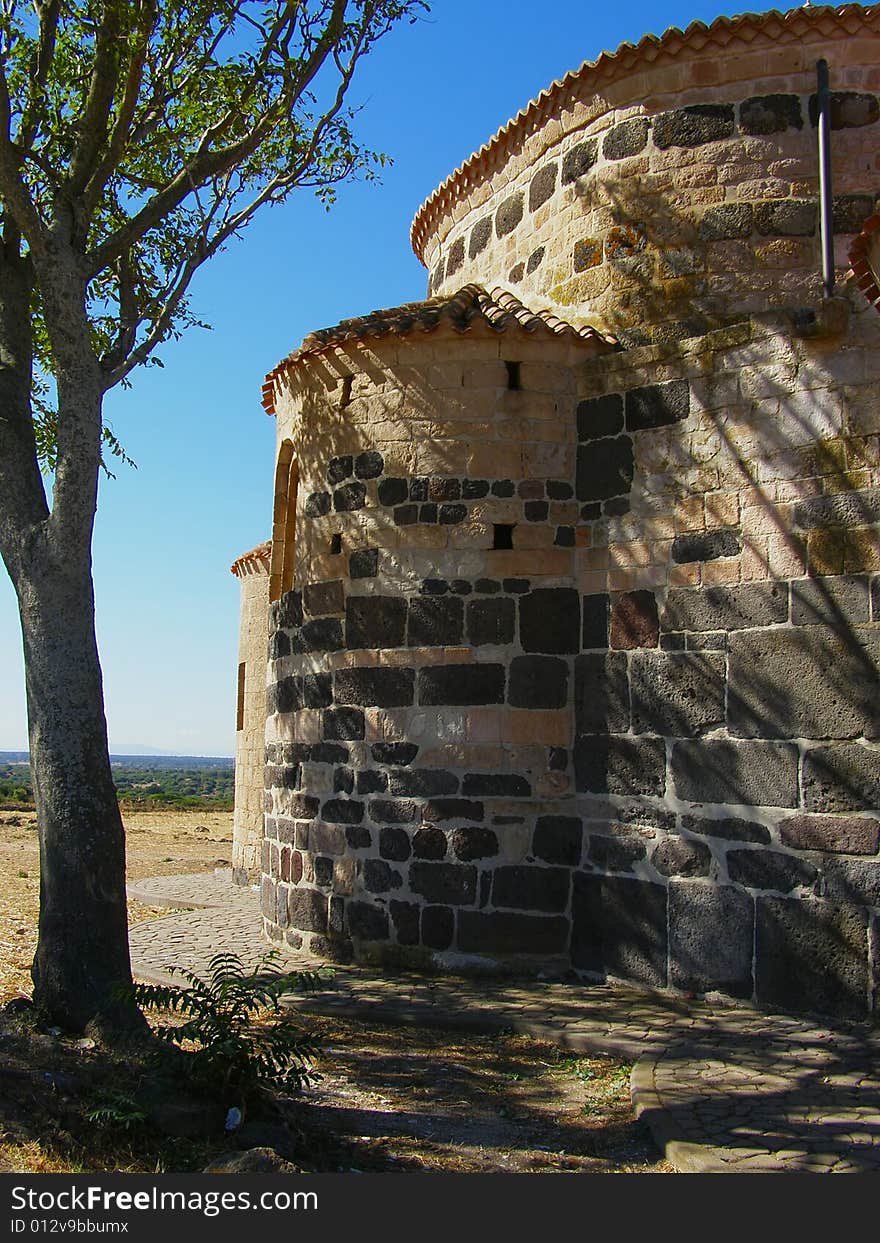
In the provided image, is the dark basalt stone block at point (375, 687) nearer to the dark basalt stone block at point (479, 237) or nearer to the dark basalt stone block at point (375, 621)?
the dark basalt stone block at point (375, 621)

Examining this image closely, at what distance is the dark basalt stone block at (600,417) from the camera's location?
7676 millimetres

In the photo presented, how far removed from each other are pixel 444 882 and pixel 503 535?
95.6 inches

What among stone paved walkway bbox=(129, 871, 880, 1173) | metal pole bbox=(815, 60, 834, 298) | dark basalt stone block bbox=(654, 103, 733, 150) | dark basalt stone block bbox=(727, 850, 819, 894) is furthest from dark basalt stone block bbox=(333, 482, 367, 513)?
dark basalt stone block bbox=(727, 850, 819, 894)

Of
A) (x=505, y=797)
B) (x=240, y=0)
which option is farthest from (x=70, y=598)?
(x=240, y=0)

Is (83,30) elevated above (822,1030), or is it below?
above

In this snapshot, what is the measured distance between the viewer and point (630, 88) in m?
7.92

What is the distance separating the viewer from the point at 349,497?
8.33 metres

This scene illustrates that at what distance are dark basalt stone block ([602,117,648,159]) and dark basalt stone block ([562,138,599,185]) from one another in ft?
0.34

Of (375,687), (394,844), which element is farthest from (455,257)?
(394,844)

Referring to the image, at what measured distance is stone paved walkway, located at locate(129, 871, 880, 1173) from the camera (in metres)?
4.35

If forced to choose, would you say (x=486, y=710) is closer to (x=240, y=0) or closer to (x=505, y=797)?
(x=505, y=797)

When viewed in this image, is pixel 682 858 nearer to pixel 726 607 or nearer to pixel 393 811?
pixel 726 607

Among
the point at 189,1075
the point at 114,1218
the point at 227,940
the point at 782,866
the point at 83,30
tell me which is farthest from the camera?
the point at 227,940

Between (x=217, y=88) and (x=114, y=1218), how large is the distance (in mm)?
7281
